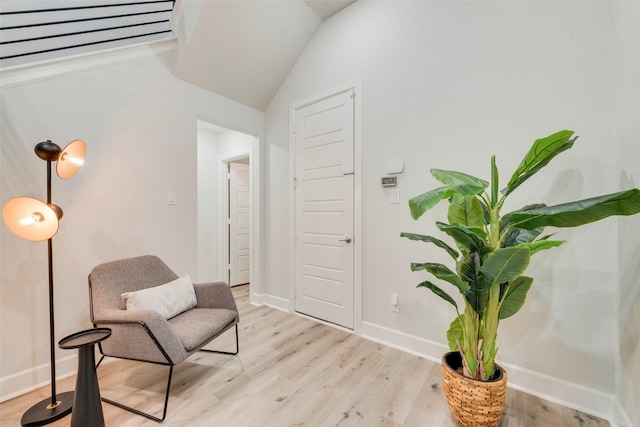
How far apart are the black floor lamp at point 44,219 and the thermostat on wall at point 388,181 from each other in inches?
89.1

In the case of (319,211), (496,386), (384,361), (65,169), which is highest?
(65,169)

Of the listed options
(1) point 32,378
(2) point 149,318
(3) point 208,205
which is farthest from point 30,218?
(3) point 208,205

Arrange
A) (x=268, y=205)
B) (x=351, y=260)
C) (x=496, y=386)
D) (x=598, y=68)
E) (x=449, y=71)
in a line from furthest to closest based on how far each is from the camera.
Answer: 1. (x=268, y=205)
2. (x=351, y=260)
3. (x=449, y=71)
4. (x=598, y=68)
5. (x=496, y=386)

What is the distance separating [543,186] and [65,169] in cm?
310

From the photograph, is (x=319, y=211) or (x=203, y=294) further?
(x=319, y=211)

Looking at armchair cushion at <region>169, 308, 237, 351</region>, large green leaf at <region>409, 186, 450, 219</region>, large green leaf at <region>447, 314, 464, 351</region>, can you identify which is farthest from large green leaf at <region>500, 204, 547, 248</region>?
armchair cushion at <region>169, 308, 237, 351</region>

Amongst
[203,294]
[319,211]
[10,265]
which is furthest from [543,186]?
[10,265]

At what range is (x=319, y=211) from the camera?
2945 millimetres

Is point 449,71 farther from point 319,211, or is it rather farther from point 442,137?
point 319,211

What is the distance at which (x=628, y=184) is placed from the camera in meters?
1.42

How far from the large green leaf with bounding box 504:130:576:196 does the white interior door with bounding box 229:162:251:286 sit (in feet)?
12.3

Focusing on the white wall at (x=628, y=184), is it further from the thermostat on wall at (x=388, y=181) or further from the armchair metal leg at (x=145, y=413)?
the armchair metal leg at (x=145, y=413)

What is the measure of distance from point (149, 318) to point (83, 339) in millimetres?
288

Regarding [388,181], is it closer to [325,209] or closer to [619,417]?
[325,209]
